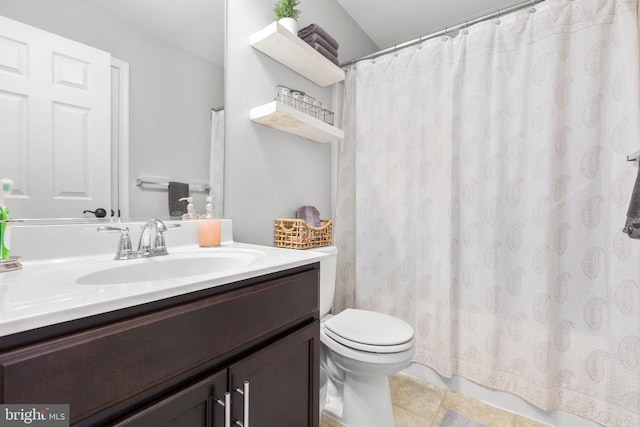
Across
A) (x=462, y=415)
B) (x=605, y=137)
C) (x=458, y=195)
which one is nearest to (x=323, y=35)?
(x=458, y=195)

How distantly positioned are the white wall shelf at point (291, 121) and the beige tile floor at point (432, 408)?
57.2 inches

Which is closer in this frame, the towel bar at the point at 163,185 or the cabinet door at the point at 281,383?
the cabinet door at the point at 281,383

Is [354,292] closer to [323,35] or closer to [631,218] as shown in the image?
[631,218]

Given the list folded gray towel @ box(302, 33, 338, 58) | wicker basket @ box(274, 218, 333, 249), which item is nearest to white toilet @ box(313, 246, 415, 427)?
wicker basket @ box(274, 218, 333, 249)

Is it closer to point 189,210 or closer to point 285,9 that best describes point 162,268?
point 189,210

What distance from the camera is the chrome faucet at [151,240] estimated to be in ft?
3.14

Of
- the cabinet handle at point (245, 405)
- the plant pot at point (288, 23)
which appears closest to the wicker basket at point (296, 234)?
the cabinet handle at point (245, 405)

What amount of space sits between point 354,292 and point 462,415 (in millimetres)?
860

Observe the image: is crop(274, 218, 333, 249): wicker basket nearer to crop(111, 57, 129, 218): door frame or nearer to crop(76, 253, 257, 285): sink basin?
crop(76, 253, 257, 285): sink basin

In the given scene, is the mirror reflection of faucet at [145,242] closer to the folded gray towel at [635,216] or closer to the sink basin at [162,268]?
the sink basin at [162,268]

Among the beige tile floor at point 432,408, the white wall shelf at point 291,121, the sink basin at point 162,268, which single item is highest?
the white wall shelf at point 291,121

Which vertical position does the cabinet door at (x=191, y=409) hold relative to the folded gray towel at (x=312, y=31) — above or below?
below

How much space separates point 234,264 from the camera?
1027mm

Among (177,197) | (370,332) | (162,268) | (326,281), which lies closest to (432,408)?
(370,332)
